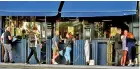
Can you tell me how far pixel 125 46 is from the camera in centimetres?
2014

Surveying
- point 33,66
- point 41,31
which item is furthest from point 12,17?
point 33,66

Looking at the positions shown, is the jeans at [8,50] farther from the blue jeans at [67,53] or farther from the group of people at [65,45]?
the blue jeans at [67,53]

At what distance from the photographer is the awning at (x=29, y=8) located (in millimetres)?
20297

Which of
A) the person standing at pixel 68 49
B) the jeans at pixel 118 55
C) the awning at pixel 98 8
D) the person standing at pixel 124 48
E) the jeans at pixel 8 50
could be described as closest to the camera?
the awning at pixel 98 8

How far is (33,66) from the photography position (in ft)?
65.2

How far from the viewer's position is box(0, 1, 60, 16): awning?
20.3 metres

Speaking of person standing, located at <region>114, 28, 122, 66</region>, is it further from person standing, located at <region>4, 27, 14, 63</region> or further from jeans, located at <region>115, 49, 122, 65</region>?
person standing, located at <region>4, 27, 14, 63</region>

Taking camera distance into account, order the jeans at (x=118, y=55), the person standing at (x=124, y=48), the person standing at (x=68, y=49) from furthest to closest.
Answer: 1. the person standing at (x=68, y=49)
2. the jeans at (x=118, y=55)
3. the person standing at (x=124, y=48)

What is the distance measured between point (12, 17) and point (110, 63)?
16.3ft

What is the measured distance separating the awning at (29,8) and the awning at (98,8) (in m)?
0.54

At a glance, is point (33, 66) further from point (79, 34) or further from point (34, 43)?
point (79, 34)

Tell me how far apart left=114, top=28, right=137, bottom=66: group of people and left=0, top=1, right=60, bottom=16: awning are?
301 cm

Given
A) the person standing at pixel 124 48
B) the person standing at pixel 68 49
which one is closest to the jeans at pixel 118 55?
the person standing at pixel 124 48

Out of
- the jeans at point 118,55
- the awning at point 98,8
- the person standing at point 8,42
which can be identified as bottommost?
the jeans at point 118,55
